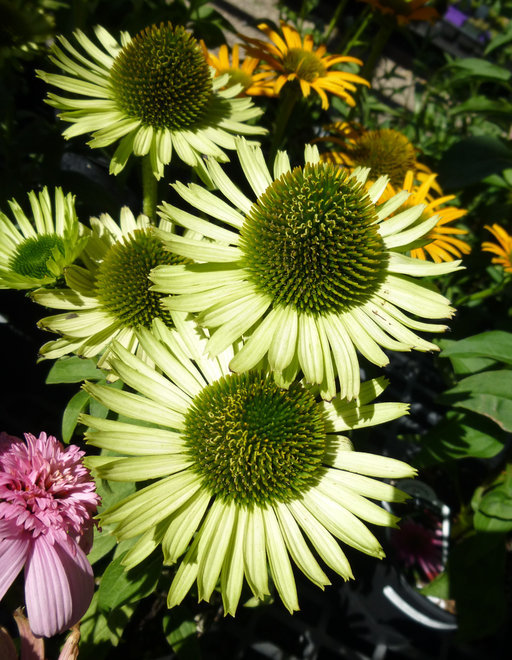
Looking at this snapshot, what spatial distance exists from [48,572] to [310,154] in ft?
2.35

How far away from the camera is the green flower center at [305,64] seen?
1338 millimetres

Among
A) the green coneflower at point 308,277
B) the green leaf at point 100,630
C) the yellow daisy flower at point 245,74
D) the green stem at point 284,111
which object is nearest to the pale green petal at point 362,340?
the green coneflower at point 308,277

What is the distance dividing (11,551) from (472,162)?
143cm

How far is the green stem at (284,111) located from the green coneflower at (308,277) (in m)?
0.52

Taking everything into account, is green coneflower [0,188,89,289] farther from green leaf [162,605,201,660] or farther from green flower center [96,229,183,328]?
green leaf [162,605,201,660]

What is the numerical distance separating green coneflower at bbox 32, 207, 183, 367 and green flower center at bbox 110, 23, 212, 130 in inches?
9.9

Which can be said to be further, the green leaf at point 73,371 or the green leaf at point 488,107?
the green leaf at point 488,107

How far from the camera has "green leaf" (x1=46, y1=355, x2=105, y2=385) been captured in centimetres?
83

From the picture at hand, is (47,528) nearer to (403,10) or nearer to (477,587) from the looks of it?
(477,587)

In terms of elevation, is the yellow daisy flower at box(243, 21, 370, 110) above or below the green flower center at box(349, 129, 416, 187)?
above

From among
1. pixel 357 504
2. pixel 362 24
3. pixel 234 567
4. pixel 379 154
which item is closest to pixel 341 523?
pixel 357 504

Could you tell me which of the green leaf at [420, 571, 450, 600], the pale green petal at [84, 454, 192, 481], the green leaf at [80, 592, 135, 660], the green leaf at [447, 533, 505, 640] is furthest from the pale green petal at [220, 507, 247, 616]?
the green leaf at [420, 571, 450, 600]

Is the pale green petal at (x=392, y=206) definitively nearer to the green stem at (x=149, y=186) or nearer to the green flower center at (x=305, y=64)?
the green stem at (x=149, y=186)

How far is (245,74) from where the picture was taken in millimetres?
1397
